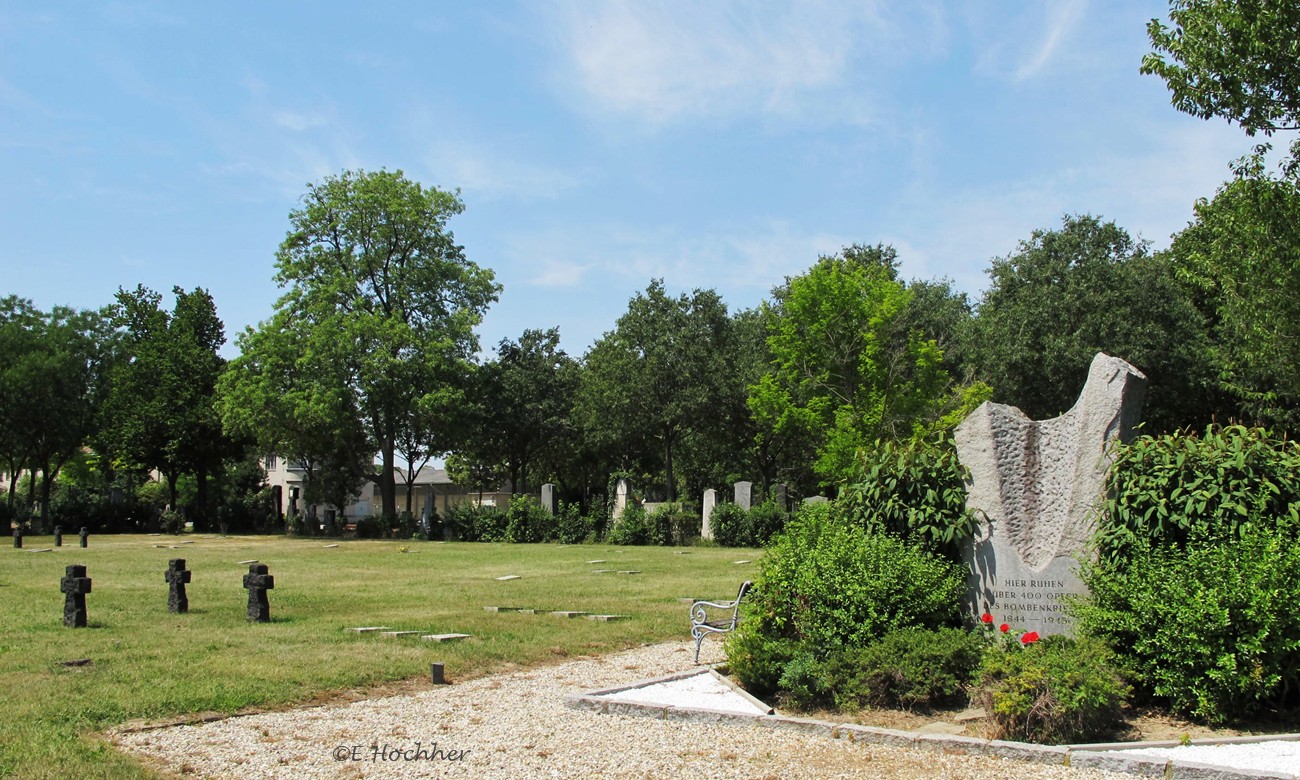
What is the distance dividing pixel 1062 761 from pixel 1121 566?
7.82 feet

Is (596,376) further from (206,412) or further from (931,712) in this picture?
(931,712)

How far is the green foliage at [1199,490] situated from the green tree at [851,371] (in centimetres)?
2338

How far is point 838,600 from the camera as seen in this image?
8.48 meters

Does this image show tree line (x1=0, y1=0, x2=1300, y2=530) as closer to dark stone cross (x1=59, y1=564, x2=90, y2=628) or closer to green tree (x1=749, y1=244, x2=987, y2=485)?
green tree (x1=749, y1=244, x2=987, y2=485)

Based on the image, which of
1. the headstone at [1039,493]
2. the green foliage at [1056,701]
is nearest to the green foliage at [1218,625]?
the green foliage at [1056,701]

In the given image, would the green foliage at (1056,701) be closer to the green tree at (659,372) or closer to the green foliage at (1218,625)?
the green foliage at (1218,625)

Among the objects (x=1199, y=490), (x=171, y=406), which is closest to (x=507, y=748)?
(x=1199, y=490)

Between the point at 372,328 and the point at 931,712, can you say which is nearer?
the point at 931,712

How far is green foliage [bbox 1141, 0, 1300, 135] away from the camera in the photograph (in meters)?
14.7

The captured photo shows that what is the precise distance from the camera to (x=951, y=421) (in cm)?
3053

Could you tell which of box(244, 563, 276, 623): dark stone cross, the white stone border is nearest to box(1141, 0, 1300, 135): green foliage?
the white stone border

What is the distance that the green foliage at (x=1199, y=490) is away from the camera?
25.0ft

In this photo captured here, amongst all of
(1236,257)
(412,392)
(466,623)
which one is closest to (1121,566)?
(466,623)

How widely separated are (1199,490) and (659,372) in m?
36.0
